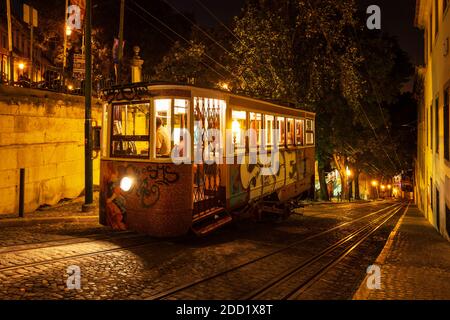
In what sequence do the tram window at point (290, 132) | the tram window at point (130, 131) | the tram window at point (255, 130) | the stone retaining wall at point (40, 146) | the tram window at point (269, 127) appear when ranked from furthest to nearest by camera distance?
the tram window at point (290, 132)
the tram window at point (269, 127)
the tram window at point (255, 130)
the stone retaining wall at point (40, 146)
the tram window at point (130, 131)

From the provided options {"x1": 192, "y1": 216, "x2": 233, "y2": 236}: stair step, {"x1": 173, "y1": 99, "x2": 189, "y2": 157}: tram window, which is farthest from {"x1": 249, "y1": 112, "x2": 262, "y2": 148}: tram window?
{"x1": 173, "y1": 99, "x2": 189, "y2": 157}: tram window

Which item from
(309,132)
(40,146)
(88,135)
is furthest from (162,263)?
(309,132)

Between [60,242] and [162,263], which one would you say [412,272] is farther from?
[60,242]

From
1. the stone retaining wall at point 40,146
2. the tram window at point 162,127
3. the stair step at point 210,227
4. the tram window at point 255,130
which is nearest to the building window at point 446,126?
the tram window at point 255,130

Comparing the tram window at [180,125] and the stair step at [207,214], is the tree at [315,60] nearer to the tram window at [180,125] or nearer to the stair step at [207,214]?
the stair step at [207,214]

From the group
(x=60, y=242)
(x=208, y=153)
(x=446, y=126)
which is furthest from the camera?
(x=446, y=126)

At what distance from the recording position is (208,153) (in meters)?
10.1

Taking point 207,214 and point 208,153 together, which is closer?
point 207,214

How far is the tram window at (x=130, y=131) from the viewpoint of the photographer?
932 centimetres

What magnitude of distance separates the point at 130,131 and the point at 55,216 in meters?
3.39

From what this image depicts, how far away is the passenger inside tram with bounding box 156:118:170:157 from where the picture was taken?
30.0 feet

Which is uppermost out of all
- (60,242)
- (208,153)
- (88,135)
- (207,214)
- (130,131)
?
(88,135)

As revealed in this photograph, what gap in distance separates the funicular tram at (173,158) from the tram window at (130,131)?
0.07 feet
